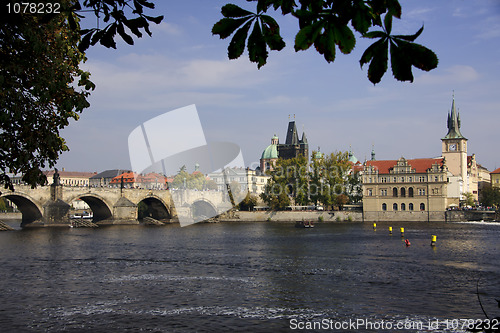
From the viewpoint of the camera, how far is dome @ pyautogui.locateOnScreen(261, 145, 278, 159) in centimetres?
18088

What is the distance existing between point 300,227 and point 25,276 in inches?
2138

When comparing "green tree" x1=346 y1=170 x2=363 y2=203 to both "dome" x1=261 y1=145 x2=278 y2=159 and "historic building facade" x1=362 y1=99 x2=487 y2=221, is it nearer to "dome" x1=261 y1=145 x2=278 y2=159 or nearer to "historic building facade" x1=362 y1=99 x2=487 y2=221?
"historic building facade" x1=362 y1=99 x2=487 y2=221

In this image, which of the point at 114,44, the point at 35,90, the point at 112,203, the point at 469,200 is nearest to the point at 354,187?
the point at 469,200

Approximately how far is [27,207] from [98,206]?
1263 cm

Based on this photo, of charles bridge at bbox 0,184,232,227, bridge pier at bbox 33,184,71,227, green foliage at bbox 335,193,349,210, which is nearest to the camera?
charles bridge at bbox 0,184,232,227

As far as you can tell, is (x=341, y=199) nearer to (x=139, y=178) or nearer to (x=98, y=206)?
(x=98, y=206)

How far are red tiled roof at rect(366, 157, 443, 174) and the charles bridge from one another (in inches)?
1183

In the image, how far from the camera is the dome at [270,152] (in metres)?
181

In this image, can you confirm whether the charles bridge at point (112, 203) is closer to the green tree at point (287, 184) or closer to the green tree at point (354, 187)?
the green tree at point (287, 184)

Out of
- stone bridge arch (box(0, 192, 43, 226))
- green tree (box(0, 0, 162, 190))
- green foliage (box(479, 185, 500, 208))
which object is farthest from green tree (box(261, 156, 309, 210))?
green tree (box(0, 0, 162, 190))

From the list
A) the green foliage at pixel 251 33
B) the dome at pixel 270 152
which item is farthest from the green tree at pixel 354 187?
the green foliage at pixel 251 33

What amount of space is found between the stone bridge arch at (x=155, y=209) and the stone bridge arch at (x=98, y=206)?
6.88 meters

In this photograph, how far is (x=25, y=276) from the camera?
2750 cm

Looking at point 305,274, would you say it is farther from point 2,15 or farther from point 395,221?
point 395,221
